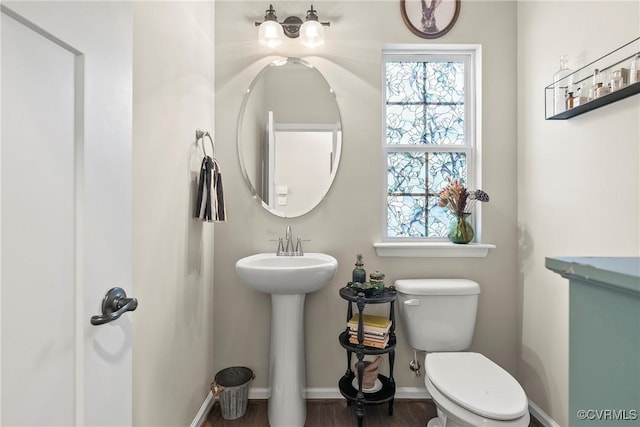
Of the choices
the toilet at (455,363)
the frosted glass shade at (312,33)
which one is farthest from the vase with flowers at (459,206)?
the frosted glass shade at (312,33)

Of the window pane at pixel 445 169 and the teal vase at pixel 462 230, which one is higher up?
the window pane at pixel 445 169

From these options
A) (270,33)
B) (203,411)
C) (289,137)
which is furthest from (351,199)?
(203,411)

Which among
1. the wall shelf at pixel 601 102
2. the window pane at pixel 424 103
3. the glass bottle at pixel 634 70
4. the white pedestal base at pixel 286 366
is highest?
the window pane at pixel 424 103

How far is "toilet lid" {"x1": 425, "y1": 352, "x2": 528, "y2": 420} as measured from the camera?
119cm

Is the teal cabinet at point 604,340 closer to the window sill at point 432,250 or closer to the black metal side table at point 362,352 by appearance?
the black metal side table at point 362,352

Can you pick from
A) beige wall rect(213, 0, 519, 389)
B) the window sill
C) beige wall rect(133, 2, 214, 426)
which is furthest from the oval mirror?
the window sill

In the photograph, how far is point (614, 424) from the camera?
1.51 feet

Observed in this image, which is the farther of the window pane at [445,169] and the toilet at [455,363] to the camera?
the window pane at [445,169]

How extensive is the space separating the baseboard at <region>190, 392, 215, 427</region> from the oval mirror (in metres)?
1.13

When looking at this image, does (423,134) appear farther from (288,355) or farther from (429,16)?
(288,355)

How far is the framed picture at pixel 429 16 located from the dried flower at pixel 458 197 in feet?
3.07

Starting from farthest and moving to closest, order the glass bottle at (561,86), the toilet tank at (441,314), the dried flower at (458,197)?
the dried flower at (458,197), the toilet tank at (441,314), the glass bottle at (561,86)

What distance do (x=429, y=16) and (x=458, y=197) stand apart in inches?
44.1

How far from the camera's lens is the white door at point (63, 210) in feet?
1.71
